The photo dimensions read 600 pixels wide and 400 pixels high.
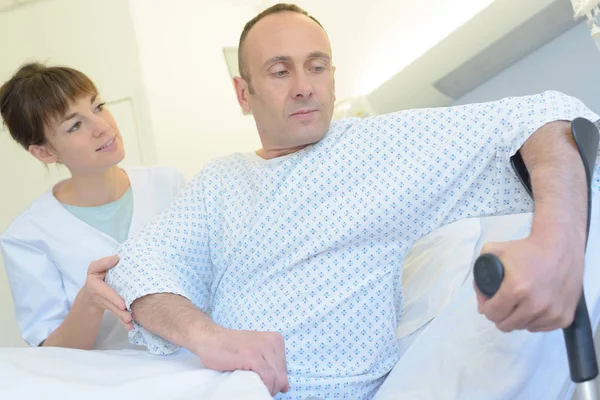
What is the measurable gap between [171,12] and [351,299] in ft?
6.40

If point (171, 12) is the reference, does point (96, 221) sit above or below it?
below

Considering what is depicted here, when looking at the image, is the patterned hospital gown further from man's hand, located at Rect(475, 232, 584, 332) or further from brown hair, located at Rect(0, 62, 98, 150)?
brown hair, located at Rect(0, 62, 98, 150)

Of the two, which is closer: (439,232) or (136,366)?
(136,366)

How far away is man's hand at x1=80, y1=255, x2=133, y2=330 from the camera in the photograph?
129cm

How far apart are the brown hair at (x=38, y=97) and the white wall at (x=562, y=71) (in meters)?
1.24

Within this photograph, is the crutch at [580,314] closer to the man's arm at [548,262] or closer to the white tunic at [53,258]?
the man's arm at [548,262]

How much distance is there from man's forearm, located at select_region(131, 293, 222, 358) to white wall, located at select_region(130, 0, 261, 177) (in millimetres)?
1566

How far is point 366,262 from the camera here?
1.29 metres

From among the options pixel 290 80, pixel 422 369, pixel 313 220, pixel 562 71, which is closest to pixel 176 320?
pixel 313 220

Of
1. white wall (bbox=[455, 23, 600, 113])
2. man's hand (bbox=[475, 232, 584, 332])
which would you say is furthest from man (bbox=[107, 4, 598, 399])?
white wall (bbox=[455, 23, 600, 113])

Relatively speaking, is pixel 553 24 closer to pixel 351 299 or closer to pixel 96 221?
pixel 351 299

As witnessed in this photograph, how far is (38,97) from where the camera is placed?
6.14 ft

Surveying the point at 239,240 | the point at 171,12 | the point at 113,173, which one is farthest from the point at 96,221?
the point at 171,12

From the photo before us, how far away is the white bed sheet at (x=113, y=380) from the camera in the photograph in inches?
40.4
